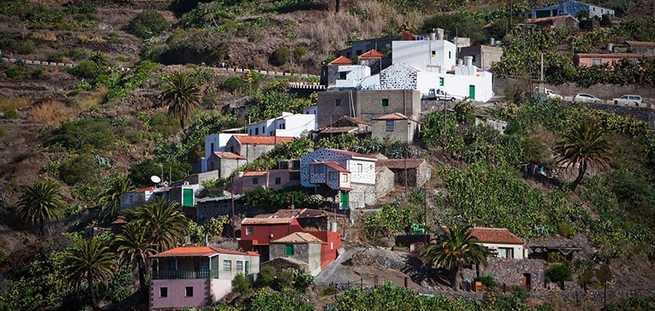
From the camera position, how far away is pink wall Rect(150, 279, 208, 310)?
9062 cm

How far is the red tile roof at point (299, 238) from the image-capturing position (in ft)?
304

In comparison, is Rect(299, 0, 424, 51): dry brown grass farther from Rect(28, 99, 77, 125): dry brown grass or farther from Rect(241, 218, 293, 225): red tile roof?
Rect(241, 218, 293, 225): red tile roof

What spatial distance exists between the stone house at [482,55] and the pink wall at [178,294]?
1593 inches

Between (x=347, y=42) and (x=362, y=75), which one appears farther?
(x=347, y=42)

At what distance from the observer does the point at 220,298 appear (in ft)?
298

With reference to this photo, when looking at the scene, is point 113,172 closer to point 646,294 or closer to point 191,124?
point 191,124

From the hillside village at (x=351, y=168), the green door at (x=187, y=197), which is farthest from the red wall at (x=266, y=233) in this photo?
the green door at (x=187, y=197)

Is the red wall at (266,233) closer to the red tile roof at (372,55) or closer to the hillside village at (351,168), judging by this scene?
the hillside village at (351,168)

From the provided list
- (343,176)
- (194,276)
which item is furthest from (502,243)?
(194,276)

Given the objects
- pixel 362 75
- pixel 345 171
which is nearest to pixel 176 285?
pixel 345 171

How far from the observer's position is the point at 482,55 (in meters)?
125

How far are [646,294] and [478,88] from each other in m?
25.9

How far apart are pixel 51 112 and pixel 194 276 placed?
5239 cm

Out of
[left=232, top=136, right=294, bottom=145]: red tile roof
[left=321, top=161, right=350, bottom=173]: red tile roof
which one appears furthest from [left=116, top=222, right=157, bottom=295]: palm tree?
[left=232, top=136, right=294, bottom=145]: red tile roof
